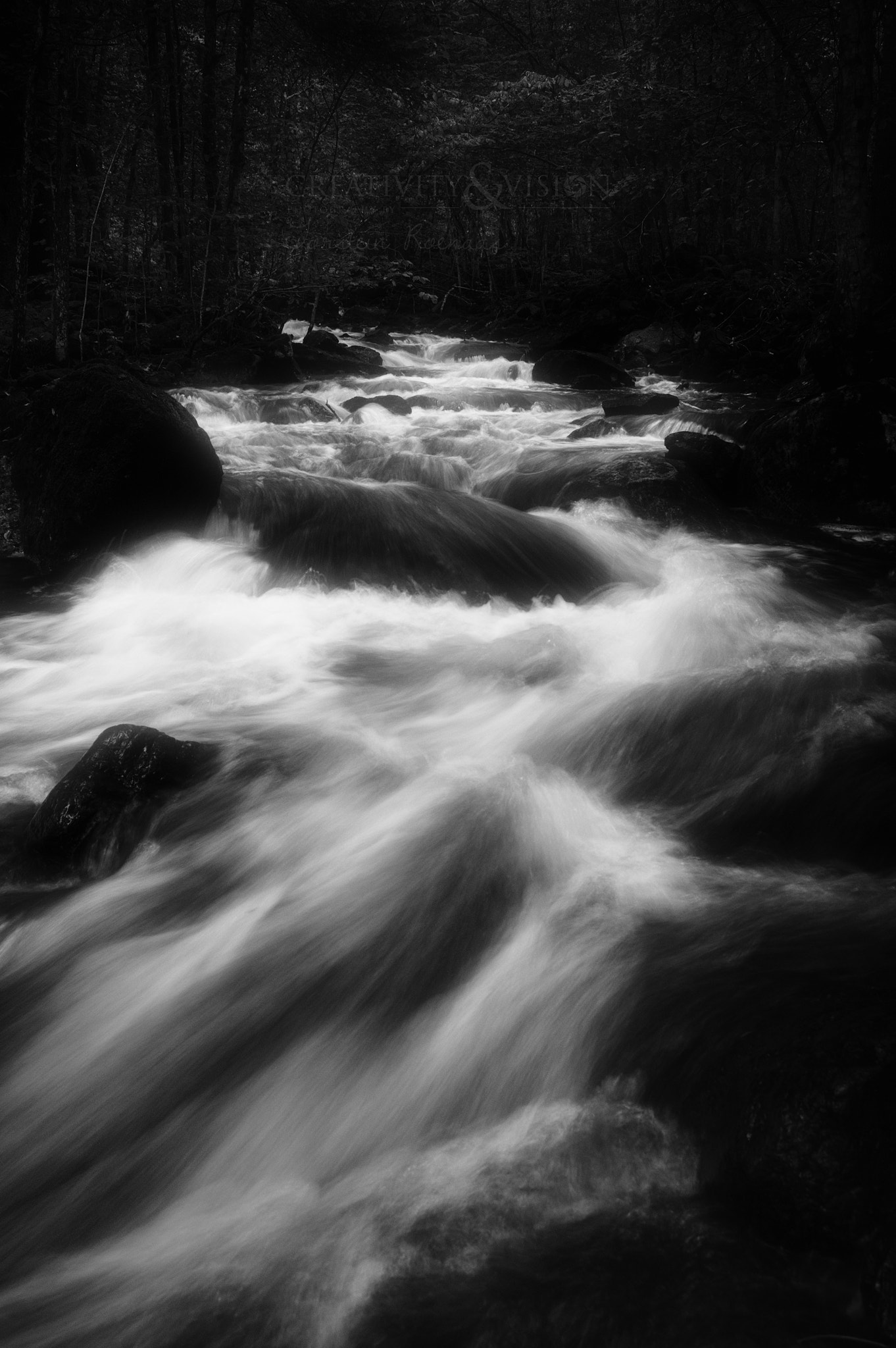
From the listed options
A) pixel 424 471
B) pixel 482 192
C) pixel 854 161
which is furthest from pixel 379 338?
pixel 854 161

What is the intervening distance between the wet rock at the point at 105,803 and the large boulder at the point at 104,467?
349cm

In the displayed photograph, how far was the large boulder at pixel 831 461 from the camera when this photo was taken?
26.6 ft

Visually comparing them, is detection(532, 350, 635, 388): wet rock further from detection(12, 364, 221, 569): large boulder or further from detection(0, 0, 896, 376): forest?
detection(12, 364, 221, 569): large boulder

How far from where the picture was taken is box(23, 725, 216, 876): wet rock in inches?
153

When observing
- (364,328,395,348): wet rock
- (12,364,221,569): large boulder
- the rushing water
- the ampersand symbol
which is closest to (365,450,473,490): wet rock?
(12,364,221,569): large boulder

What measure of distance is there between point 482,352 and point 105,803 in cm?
1504

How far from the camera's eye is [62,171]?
10.2m

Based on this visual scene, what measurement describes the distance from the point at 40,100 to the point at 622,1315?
13782 millimetres

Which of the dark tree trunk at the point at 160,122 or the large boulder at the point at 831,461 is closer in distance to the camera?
the large boulder at the point at 831,461

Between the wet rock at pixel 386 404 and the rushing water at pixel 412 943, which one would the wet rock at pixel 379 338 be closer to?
the wet rock at pixel 386 404

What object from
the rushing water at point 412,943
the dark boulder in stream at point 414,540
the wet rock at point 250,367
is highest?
the wet rock at point 250,367

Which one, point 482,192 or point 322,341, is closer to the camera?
point 322,341

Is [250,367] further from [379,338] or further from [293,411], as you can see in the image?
[379,338]

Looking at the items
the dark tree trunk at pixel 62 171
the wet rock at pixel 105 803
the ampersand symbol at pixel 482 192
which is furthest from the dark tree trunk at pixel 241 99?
the wet rock at pixel 105 803
